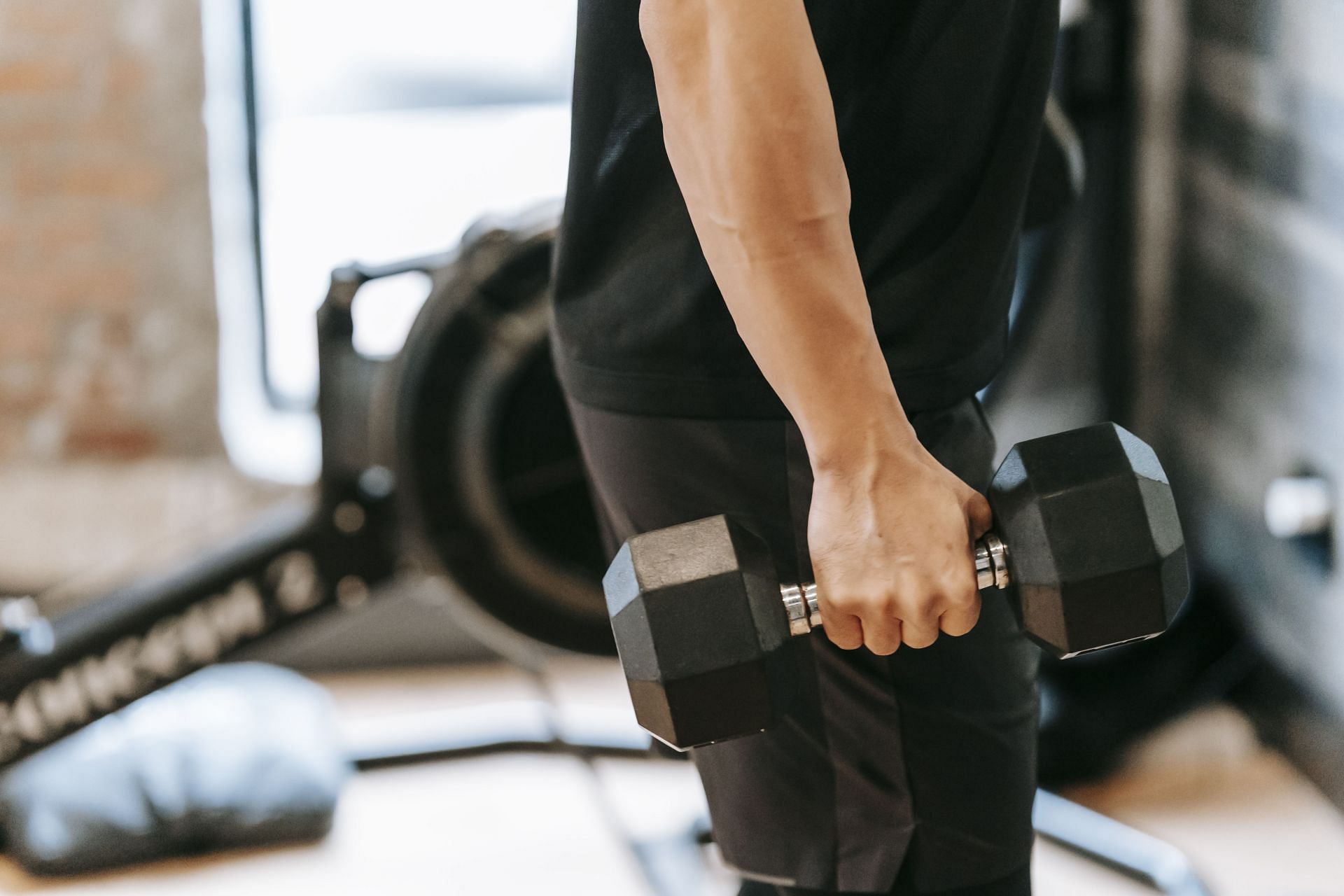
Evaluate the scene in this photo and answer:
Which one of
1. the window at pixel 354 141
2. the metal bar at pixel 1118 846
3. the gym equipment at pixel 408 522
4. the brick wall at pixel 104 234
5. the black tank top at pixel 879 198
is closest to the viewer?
the black tank top at pixel 879 198

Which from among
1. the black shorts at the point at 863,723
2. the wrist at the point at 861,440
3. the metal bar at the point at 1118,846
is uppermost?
the wrist at the point at 861,440

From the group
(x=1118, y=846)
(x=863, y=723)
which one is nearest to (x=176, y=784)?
(x=1118, y=846)

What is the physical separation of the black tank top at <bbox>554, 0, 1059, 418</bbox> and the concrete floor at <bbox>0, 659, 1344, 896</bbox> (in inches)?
45.9

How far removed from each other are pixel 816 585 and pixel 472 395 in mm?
1169

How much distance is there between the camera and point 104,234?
2.40m

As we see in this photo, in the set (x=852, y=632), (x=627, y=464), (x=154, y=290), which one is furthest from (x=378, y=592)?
(x=852, y=632)

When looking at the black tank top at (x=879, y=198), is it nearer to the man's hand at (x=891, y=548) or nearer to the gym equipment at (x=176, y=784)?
the man's hand at (x=891, y=548)

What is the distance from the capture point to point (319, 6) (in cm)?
241

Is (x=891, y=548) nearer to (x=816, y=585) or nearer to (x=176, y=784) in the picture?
A: (x=816, y=585)

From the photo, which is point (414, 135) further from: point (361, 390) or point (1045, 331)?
point (1045, 331)

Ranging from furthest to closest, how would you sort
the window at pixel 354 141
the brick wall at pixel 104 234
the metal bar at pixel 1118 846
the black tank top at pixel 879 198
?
the window at pixel 354 141 → the brick wall at pixel 104 234 → the metal bar at pixel 1118 846 → the black tank top at pixel 879 198

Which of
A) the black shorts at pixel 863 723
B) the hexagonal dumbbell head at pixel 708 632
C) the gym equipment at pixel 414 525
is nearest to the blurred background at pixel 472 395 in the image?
the gym equipment at pixel 414 525

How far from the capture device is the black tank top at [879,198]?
78 centimetres

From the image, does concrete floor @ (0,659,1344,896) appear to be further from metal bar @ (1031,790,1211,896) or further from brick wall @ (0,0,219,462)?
brick wall @ (0,0,219,462)
